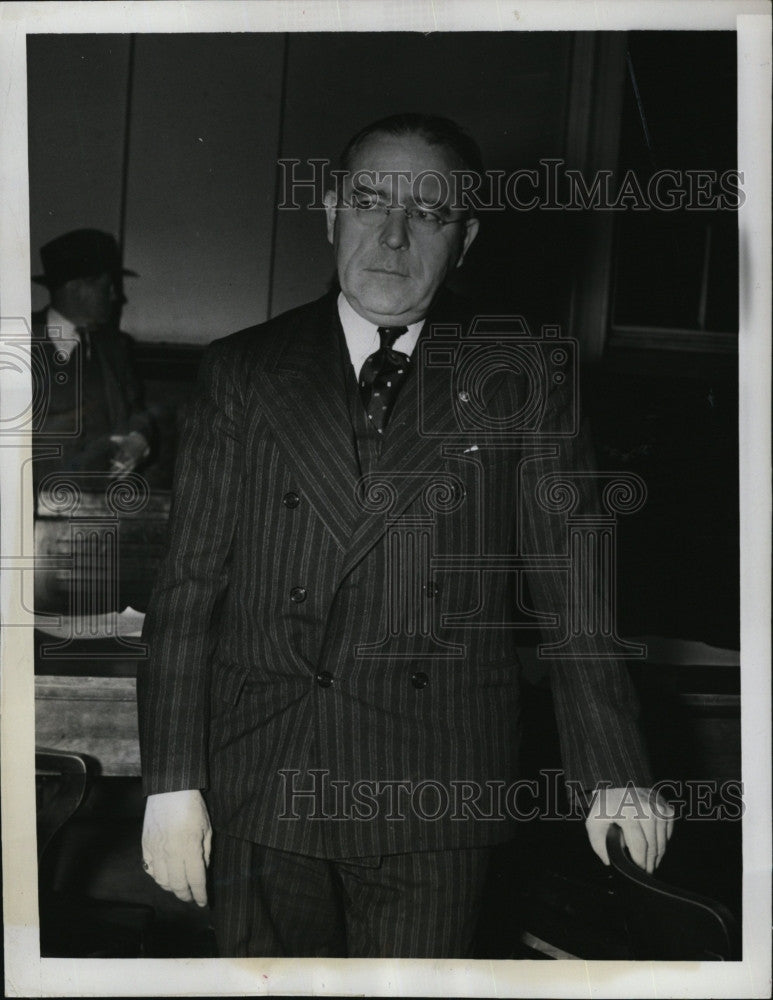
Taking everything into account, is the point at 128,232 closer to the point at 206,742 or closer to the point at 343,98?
the point at 343,98

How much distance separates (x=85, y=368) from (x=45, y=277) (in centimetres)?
14

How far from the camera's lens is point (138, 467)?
5.10 ft

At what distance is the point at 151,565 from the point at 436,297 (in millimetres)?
577

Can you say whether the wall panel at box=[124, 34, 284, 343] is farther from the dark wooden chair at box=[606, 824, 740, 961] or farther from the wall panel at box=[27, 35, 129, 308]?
the dark wooden chair at box=[606, 824, 740, 961]

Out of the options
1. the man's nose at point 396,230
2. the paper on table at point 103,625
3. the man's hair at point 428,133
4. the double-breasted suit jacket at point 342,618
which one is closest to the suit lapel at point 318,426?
the double-breasted suit jacket at point 342,618

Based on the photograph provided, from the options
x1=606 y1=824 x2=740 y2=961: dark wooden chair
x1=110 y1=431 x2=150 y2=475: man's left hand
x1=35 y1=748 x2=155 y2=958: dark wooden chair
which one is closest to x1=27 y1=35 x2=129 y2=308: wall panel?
x1=110 y1=431 x2=150 y2=475: man's left hand

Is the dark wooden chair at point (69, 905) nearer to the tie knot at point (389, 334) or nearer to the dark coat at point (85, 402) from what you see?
the dark coat at point (85, 402)

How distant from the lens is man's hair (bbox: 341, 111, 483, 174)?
4.03ft

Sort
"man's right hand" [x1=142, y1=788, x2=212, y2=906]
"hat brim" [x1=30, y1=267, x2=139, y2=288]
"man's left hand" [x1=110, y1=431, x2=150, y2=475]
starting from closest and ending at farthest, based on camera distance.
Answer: "man's right hand" [x1=142, y1=788, x2=212, y2=906] < "hat brim" [x1=30, y1=267, x2=139, y2=288] < "man's left hand" [x1=110, y1=431, x2=150, y2=475]

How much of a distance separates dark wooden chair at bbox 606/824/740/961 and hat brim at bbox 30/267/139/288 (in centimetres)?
108

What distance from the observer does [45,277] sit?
1447 millimetres

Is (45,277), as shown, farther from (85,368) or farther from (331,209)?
(331,209)

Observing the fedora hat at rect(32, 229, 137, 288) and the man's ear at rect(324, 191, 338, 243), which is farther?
the fedora hat at rect(32, 229, 137, 288)

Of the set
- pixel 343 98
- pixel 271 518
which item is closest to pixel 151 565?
pixel 271 518
